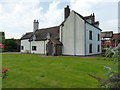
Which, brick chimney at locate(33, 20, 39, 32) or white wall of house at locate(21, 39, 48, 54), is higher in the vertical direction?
brick chimney at locate(33, 20, 39, 32)

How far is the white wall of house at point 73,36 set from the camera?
21.8 metres

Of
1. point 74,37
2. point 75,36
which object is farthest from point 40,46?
point 75,36

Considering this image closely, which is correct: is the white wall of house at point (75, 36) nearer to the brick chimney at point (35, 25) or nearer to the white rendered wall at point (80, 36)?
the white rendered wall at point (80, 36)

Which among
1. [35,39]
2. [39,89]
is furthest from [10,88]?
[35,39]

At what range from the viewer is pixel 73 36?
Result: 891 inches

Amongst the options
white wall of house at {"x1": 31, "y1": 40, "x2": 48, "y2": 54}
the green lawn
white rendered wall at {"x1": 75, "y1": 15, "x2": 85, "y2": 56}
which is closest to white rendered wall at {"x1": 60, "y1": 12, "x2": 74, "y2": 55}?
white rendered wall at {"x1": 75, "y1": 15, "x2": 85, "y2": 56}

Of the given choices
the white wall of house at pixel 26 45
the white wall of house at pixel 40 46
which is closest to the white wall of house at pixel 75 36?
the white wall of house at pixel 40 46

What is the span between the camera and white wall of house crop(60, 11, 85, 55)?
21781 mm

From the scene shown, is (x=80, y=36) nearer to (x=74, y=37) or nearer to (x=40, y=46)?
(x=74, y=37)

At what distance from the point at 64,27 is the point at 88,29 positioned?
583cm

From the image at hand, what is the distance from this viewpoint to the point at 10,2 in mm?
8836

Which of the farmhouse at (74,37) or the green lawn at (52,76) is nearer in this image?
the green lawn at (52,76)

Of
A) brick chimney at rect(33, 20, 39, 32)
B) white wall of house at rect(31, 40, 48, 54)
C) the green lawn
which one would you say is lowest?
the green lawn

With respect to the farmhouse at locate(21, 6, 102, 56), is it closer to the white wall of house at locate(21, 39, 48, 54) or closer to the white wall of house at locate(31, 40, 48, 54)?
the white wall of house at locate(31, 40, 48, 54)
